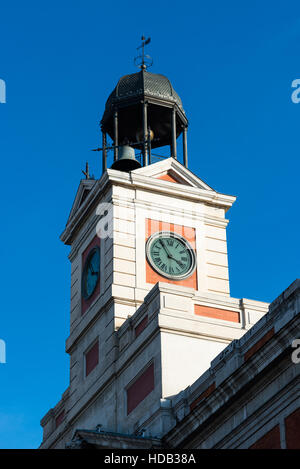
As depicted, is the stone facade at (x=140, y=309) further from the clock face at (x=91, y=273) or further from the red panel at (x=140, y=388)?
the clock face at (x=91, y=273)

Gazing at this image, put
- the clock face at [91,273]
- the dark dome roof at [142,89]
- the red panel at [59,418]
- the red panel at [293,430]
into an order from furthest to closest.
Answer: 1. the dark dome roof at [142,89]
2. the red panel at [59,418]
3. the clock face at [91,273]
4. the red panel at [293,430]

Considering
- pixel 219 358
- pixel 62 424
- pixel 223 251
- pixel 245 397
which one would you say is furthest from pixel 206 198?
pixel 245 397

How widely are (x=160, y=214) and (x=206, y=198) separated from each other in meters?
2.53

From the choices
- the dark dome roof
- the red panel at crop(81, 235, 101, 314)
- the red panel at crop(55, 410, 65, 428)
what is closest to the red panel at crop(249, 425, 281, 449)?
the red panel at crop(81, 235, 101, 314)

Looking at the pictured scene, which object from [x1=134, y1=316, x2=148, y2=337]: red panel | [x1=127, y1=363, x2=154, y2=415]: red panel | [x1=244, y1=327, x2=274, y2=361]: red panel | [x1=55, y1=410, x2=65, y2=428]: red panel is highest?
[x1=134, y1=316, x2=148, y2=337]: red panel

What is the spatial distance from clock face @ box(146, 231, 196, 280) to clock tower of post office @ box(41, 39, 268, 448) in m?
0.05

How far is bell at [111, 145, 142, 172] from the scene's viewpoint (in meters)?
47.4

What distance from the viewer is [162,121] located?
171ft

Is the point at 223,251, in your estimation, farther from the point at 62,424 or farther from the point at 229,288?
the point at 62,424

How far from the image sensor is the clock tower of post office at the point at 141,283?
123 ft

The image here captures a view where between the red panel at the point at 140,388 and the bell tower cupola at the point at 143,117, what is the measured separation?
42.1 feet

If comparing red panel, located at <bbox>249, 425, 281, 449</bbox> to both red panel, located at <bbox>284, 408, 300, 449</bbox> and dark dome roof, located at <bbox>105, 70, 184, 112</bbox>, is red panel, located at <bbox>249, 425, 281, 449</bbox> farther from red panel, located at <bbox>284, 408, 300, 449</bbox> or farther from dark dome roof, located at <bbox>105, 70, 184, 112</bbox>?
dark dome roof, located at <bbox>105, 70, 184, 112</bbox>

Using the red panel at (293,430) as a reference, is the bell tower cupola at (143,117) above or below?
above

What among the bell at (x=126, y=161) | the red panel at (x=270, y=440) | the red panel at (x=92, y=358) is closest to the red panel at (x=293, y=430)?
the red panel at (x=270, y=440)
